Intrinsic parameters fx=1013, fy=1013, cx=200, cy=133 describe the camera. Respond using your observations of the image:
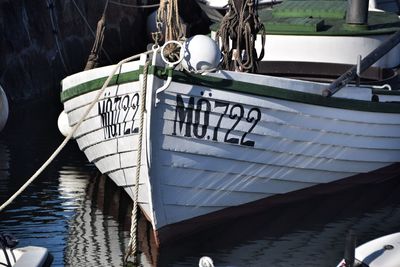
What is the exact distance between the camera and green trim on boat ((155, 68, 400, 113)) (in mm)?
11055

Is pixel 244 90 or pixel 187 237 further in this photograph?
pixel 187 237

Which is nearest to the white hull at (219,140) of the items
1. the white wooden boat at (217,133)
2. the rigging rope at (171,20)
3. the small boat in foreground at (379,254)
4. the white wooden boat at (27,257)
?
the white wooden boat at (217,133)

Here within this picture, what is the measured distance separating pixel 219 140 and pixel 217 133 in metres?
0.10

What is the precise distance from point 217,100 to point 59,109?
8198 mm

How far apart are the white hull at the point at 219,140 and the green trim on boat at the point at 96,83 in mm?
52

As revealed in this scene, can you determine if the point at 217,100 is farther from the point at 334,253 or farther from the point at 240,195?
the point at 334,253

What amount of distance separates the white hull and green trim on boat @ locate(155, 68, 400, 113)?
0.09 ft

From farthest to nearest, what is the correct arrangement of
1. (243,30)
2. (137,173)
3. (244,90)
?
(243,30) < (244,90) < (137,173)

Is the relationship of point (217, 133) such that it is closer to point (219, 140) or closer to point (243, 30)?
point (219, 140)

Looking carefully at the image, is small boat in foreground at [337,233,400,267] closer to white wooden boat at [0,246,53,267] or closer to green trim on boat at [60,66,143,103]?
white wooden boat at [0,246,53,267]

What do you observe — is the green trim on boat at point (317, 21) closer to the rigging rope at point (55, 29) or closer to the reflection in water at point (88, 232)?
the reflection in water at point (88, 232)

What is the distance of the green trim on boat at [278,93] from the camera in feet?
36.3

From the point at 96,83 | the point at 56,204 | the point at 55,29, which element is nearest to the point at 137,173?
the point at 96,83

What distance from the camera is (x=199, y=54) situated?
11.0 meters
